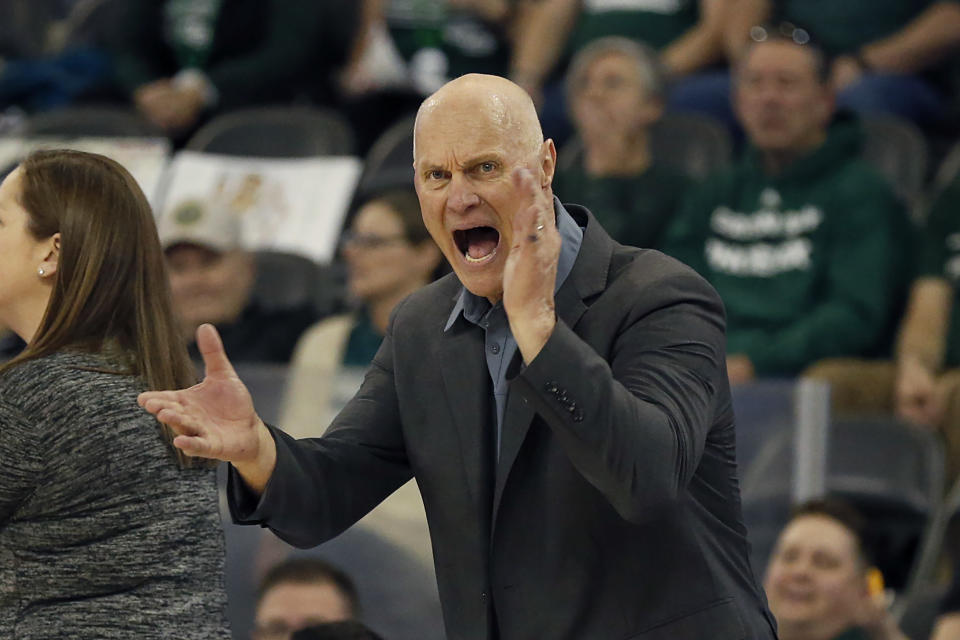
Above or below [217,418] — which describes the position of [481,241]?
above

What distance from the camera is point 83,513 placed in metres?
2.33

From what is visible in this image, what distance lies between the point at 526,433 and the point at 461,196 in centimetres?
32

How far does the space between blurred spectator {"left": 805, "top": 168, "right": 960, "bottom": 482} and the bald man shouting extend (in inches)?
101

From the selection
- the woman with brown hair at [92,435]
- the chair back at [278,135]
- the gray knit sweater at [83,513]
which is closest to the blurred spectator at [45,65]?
the chair back at [278,135]

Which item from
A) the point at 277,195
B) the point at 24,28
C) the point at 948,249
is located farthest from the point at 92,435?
the point at 24,28

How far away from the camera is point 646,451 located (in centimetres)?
188

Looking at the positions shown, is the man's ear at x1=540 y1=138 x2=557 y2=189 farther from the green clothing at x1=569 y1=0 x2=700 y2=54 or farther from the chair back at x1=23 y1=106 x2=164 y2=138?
the chair back at x1=23 y1=106 x2=164 y2=138

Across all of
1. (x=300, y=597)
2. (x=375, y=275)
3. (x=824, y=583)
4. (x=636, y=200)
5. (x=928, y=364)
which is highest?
(x=636, y=200)

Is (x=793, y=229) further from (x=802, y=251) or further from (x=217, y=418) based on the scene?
(x=217, y=418)

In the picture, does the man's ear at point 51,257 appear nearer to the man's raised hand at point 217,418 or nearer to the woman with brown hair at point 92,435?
the woman with brown hair at point 92,435

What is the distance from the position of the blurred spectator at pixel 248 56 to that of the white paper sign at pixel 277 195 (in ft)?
2.39

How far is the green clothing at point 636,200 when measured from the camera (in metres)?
5.38

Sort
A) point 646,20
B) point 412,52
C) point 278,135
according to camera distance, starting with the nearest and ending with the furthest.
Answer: point 278,135
point 646,20
point 412,52

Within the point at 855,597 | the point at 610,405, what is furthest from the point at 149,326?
the point at 855,597
